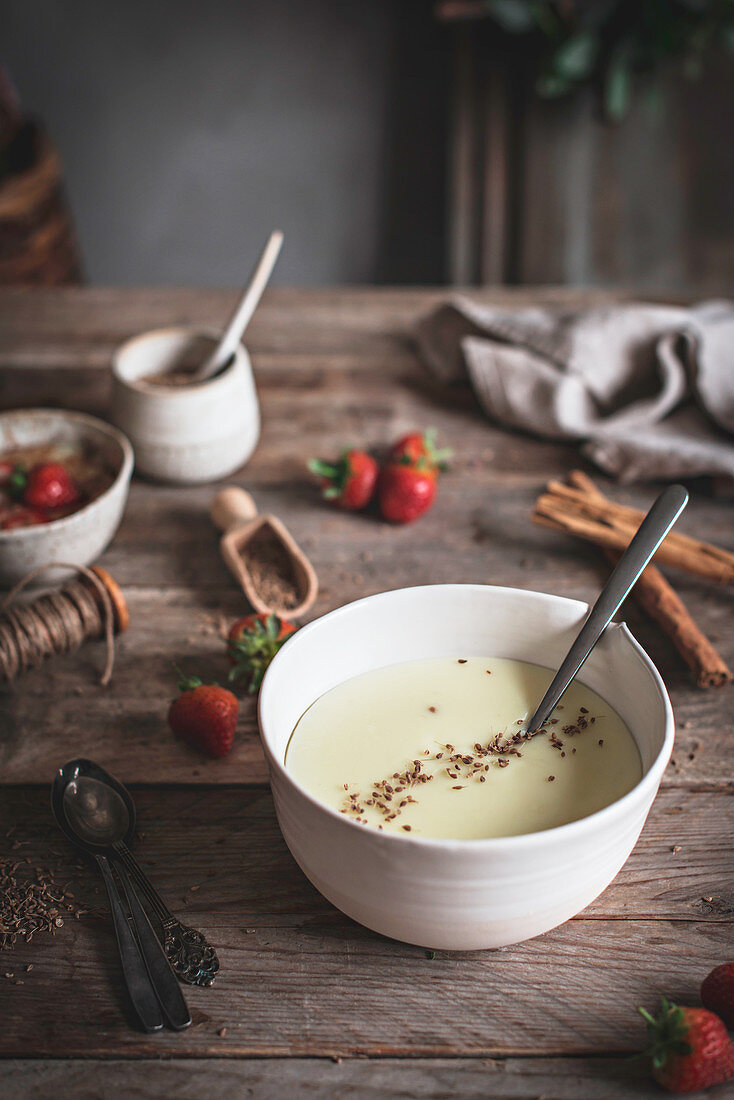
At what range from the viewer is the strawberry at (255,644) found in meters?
1.08

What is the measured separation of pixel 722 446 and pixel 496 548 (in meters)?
0.44

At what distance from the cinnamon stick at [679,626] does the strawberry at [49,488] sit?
2.57 feet

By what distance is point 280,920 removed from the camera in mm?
830

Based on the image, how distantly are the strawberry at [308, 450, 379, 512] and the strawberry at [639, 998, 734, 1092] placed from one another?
2.85 ft

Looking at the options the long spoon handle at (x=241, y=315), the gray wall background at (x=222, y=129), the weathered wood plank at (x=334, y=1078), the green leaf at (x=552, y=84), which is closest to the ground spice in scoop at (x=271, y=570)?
the long spoon handle at (x=241, y=315)

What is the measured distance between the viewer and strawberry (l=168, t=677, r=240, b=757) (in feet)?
3.22

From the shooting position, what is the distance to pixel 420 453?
4.76ft

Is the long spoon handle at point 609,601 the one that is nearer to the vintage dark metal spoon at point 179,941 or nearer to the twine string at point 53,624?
the vintage dark metal spoon at point 179,941

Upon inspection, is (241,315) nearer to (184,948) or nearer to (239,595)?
(239,595)

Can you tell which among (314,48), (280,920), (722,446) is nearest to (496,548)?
(722,446)

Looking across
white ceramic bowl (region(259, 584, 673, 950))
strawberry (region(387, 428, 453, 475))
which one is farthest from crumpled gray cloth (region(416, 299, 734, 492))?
white ceramic bowl (region(259, 584, 673, 950))

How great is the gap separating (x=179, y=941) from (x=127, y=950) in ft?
0.15

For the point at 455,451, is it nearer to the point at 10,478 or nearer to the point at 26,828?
the point at 10,478

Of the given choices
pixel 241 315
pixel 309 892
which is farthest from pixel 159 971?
pixel 241 315
